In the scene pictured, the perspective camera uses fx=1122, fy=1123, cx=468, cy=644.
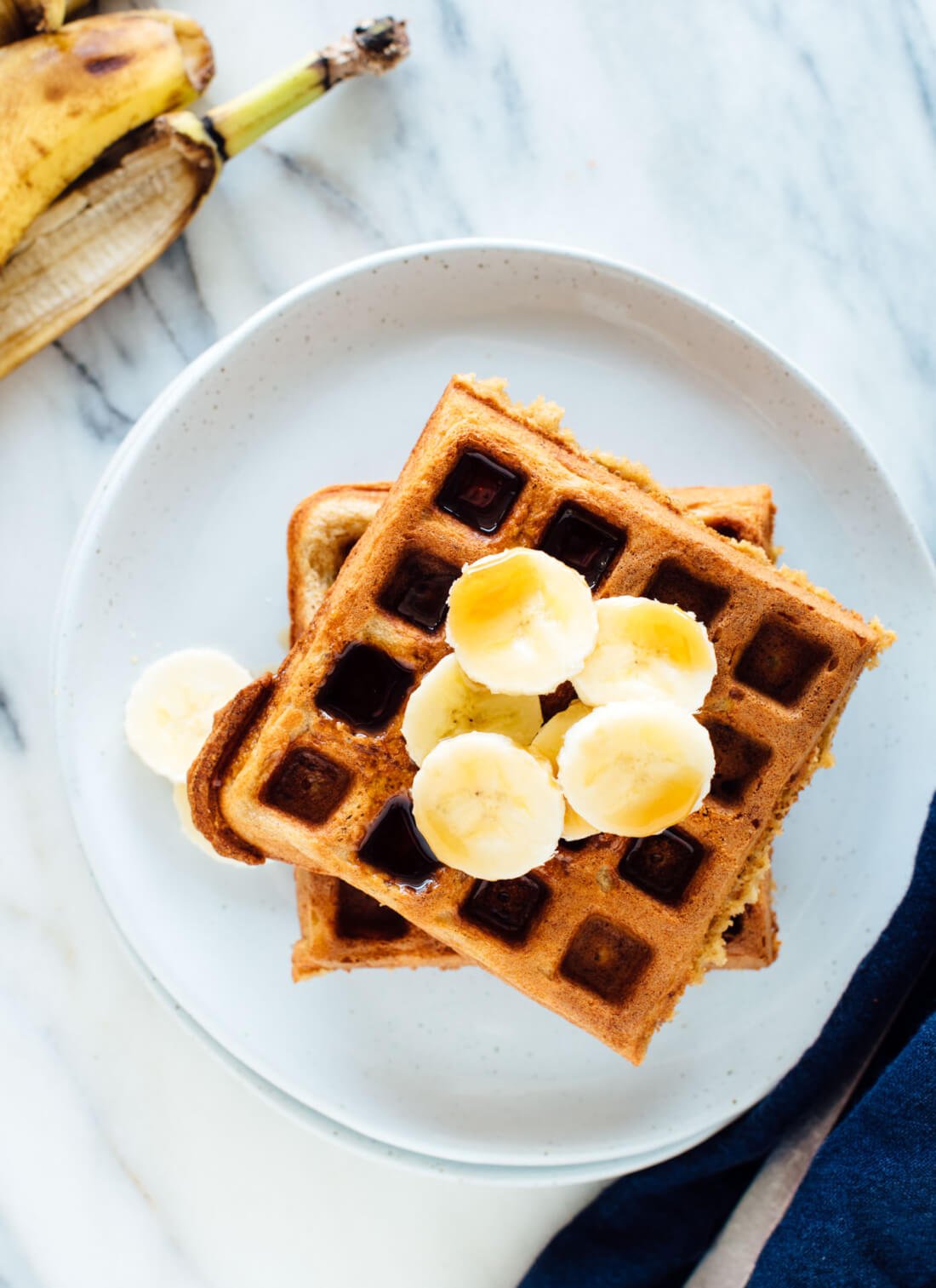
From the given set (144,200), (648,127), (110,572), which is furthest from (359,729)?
(648,127)

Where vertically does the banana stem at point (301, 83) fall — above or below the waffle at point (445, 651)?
above

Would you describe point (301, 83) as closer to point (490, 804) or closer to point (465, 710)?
point (465, 710)

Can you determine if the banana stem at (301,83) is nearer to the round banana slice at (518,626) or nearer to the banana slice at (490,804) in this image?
the round banana slice at (518,626)

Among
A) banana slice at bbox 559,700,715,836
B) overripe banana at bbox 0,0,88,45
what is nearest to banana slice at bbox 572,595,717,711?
banana slice at bbox 559,700,715,836

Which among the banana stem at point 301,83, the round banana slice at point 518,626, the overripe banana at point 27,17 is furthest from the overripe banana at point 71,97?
the round banana slice at point 518,626

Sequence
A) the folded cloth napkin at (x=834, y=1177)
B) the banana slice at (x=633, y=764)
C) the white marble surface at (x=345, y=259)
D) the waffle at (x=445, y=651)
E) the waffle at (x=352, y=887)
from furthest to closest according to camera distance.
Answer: the white marble surface at (x=345, y=259) → the folded cloth napkin at (x=834, y=1177) → the waffle at (x=352, y=887) → the waffle at (x=445, y=651) → the banana slice at (x=633, y=764)

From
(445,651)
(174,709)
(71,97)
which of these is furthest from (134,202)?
(445,651)
